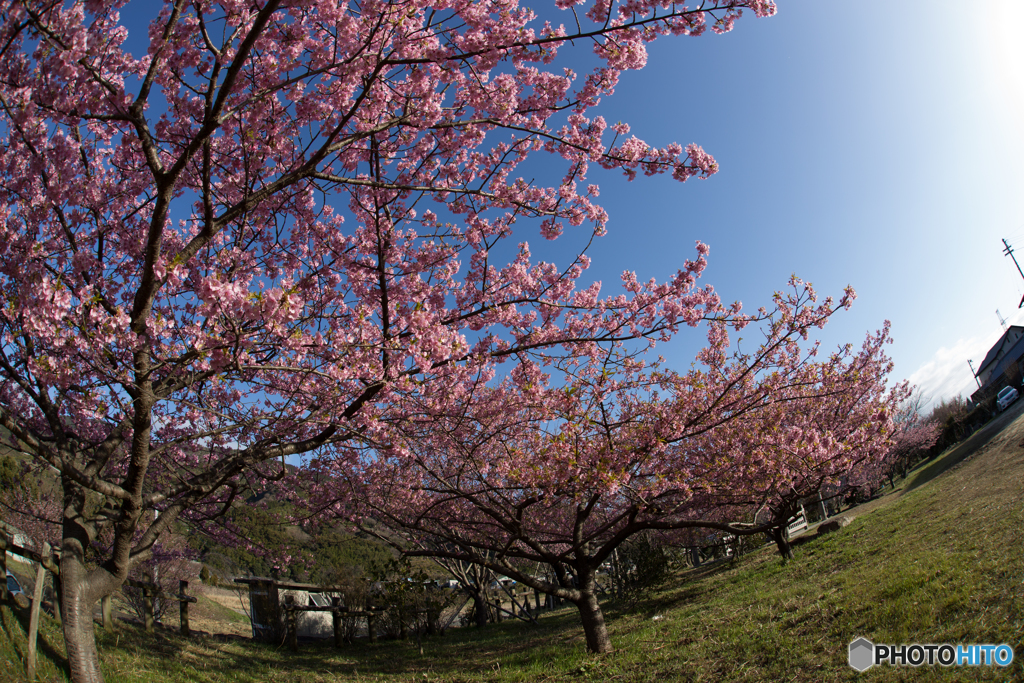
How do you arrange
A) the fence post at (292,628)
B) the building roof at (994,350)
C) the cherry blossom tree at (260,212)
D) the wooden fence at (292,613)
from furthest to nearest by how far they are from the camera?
the building roof at (994,350), the wooden fence at (292,613), the fence post at (292,628), the cherry blossom tree at (260,212)

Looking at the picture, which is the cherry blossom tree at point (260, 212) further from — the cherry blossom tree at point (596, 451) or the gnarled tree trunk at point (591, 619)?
the gnarled tree trunk at point (591, 619)

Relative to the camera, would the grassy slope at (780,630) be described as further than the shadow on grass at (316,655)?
No

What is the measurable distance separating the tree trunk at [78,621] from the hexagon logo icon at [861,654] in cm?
684

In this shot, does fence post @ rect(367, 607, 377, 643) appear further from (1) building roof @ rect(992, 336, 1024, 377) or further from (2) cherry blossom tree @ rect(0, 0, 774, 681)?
(1) building roof @ rect(992, 336, 1024, 377)

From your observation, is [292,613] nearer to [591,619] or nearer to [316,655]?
[316,655]

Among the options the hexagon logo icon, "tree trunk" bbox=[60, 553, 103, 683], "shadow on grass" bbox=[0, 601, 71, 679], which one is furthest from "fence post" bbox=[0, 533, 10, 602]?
the hexagon logo icon

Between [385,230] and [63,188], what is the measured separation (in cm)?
302

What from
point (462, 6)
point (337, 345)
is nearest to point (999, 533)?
point (337, 345)

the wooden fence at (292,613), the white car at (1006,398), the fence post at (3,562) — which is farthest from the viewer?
the white car at (1006,398)

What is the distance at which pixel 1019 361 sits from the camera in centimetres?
3909

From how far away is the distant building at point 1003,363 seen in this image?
40.4 metres

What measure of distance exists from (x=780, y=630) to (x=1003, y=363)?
59883 mm

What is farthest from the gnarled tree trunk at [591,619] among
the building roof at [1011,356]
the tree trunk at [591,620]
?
the building roof at [1011,356]

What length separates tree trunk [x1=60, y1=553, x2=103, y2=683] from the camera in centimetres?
434
